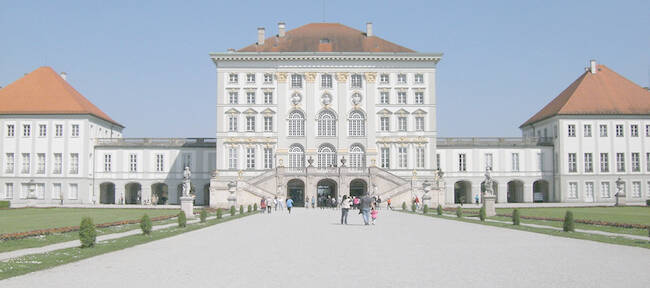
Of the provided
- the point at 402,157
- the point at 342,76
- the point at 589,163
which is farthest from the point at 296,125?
the point at 589,163

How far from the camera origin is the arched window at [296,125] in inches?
2571

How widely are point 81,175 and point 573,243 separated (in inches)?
2198

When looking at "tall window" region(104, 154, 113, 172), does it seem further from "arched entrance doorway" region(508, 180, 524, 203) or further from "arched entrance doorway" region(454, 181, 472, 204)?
"arched entrance doorway" region(508, 180, 524, 203)

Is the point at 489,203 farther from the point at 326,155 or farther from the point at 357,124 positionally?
the point at 326,155

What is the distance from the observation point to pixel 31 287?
11.1 m

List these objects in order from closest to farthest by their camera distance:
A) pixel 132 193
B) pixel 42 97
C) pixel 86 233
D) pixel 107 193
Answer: pixel 86 233 < pixel 42 97 < pixel 107 193 < pixel 132 193

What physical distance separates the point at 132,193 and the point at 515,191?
42.2 m

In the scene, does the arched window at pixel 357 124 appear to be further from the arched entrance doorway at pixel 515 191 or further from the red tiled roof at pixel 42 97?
the red tiled roof at pixel 42 97

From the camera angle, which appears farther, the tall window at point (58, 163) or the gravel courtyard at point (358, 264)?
the tall window at point (58, 163)

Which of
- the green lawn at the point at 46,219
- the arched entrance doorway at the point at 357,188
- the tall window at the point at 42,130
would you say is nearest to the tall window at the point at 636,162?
the arched entrance doorway at the point at 357,188

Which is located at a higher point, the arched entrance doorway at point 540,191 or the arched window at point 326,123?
the arched window at point 326,123

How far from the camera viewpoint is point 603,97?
223 feet

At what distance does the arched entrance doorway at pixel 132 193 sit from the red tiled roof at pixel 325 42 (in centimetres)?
1937

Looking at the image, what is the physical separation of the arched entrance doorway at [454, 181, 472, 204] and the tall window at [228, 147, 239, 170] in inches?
945
